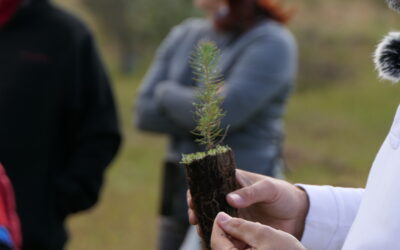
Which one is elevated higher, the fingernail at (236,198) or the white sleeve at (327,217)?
the fingernail at (236,198)

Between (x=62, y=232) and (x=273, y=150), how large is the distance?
1097 millimetres

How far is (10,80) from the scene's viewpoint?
12.2 feet

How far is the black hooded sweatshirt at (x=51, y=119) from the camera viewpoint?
12.3ft

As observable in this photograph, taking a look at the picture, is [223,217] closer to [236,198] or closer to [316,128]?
[236,198]

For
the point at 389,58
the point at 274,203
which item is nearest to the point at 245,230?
the point at 274,203

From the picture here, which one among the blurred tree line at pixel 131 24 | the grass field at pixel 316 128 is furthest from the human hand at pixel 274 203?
the blurred tree line at pixel 131 24

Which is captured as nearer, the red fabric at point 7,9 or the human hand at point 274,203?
the human hand at point 274,203

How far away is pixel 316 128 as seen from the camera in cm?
1414

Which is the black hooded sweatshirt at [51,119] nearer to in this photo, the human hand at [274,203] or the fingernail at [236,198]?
the human hand at [274,203]

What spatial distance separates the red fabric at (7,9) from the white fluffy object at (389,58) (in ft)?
7.06

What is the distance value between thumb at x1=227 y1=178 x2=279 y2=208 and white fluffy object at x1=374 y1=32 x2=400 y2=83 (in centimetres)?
37

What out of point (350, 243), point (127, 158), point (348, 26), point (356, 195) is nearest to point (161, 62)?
point (356, 195)

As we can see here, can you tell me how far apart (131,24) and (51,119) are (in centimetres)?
1489

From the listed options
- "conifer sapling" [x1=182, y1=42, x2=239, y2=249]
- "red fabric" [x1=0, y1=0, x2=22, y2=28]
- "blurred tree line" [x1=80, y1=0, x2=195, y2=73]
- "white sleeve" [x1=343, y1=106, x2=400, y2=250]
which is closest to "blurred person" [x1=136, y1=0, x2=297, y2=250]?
"red fabric" [x1=0, y1=0, x2=22, y2=28]
